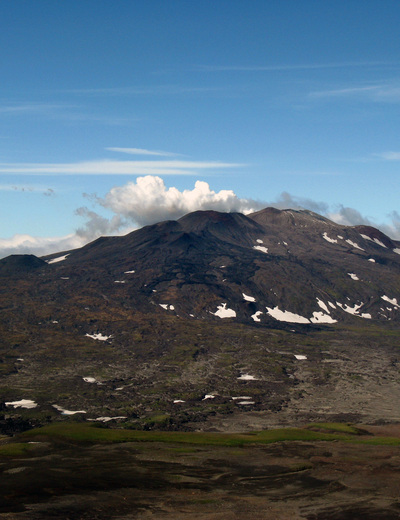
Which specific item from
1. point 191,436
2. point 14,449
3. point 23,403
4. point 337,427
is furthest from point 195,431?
point 23,403

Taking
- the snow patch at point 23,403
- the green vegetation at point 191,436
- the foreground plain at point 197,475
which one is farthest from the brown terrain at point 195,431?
the green vegetation at point 191,436

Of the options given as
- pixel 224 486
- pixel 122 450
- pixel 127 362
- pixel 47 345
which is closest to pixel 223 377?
pixel 127 362

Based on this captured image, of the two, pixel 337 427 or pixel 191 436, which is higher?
pixel 191 436

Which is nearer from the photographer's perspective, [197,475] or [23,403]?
[197,475]

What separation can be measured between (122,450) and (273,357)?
4633 inches

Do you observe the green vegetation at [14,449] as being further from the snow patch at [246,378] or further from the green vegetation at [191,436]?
the snow patch at [246,378]

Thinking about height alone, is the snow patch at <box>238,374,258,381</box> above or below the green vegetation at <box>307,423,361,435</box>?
above

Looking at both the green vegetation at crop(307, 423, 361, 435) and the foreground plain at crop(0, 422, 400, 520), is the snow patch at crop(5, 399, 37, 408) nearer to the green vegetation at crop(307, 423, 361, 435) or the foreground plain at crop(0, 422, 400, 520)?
the foreground plain at crop(0, 422, 400, 520)

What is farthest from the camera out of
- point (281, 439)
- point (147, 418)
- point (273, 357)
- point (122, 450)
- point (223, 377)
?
point (273, 357)

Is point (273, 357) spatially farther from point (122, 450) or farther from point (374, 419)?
point (122, 450)

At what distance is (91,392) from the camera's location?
461ft

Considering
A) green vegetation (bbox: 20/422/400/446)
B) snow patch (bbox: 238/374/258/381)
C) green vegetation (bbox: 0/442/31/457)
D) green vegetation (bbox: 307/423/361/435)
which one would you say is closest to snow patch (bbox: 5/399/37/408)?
green vegetation (bbox: 20/422/400/446)

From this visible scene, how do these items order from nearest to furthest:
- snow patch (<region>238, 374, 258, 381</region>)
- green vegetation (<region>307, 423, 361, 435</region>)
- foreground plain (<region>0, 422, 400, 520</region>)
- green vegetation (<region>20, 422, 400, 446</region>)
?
foreground plain (<region>0, 422, 400, 520</region>) → green vegetation (<region>20, 422, 400, 446</region>) → green vegetation (<region>307, 423, 361, 435</region>) → snow patch (<region>238, 374, 258, 381</region>)

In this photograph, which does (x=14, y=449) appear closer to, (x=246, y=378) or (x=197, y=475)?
(x=197, y=475)
